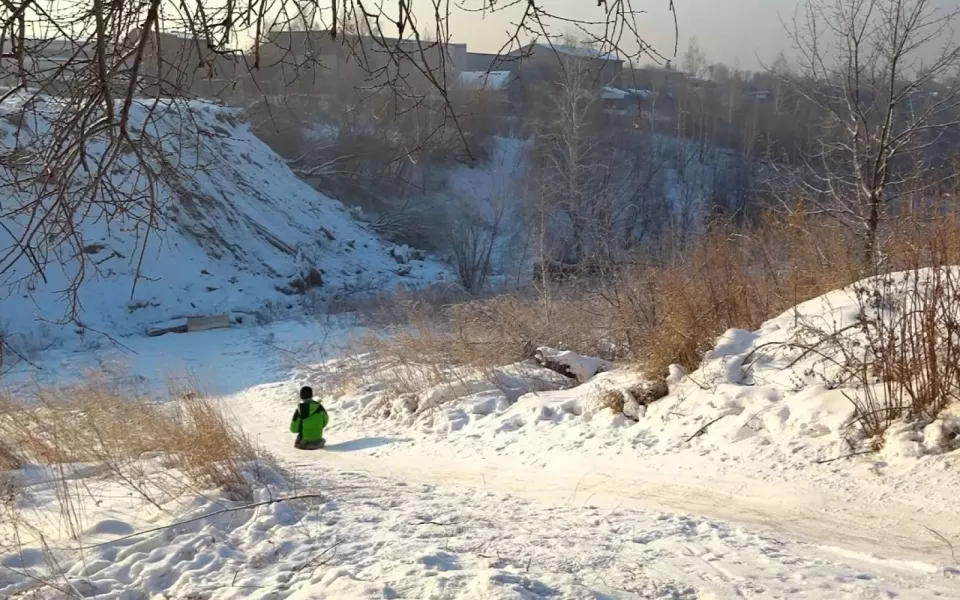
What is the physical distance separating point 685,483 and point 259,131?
36227mm

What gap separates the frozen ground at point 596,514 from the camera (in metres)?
3.46

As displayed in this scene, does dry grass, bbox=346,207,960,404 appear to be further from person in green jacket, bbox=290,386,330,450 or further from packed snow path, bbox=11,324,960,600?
person in green jacket, bbox=290,386,330,450

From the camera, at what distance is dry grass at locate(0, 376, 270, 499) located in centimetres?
505

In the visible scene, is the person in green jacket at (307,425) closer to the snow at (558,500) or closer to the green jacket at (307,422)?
the green jacket at (307,422)

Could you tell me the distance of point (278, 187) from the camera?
31844 mm

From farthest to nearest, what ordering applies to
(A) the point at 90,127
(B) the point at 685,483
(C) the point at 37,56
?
(B) the point at 685,483
(C) the point at 37,56
(A) the point at 90,127

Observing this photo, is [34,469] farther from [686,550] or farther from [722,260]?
[722,260]

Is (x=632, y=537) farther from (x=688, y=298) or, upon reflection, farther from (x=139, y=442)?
(x=688, y=298)

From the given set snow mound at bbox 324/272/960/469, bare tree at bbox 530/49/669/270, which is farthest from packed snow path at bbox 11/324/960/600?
bare tree at bbox 530/49/669/270

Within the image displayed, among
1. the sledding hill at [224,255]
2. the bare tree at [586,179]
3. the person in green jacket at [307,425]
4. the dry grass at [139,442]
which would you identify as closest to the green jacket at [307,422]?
the person in green jacket at [307,425]

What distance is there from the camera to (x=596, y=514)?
15.5 ft

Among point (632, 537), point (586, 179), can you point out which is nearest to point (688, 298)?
point (632, 537)

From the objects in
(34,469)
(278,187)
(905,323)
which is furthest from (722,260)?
(278,187)

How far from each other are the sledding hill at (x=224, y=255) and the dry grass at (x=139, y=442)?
8624 millimetres
